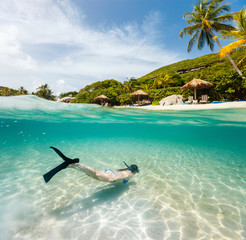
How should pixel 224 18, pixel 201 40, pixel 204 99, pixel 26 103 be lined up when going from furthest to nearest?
pixel 201 40 → pixel 224 18 → pixel 204 99 → pixel 26 103

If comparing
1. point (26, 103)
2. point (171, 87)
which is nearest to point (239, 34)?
point (171, 87)

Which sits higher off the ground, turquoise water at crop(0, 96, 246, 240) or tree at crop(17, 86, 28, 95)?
tree at crop(17, 86, 28, 95)

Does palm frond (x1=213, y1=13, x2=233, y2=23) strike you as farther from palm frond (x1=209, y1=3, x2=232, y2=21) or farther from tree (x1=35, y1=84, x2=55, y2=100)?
tree (x1=35, y1=84, x2=55, y2=100)

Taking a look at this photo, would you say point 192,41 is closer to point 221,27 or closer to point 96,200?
point 221,27

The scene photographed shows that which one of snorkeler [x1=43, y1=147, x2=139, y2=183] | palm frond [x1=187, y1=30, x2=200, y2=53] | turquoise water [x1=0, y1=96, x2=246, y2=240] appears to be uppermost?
palm frond [x1=187, y1=30, x2=200, y2=53]

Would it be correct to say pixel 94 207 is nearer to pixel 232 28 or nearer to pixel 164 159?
pixel 164 159

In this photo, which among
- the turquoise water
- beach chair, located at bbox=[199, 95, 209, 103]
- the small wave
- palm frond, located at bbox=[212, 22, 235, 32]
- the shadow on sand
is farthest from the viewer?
palm frond, located at bbox=[212, 22, 235, 32]

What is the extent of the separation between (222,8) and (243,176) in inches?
A: 1050

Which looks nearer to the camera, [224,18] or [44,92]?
[224,18]

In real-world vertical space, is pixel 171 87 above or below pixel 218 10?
below

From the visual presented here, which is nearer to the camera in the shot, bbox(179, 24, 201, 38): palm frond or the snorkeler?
the snorkeler

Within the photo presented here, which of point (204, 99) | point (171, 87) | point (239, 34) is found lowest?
point (204, 99)

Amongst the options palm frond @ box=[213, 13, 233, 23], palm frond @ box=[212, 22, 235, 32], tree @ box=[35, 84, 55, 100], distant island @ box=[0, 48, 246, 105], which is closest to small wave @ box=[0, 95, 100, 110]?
distant island @ box=[0, 48, 246, 105]

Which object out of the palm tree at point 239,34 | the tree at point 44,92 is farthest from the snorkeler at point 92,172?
the tree at point 44,92
